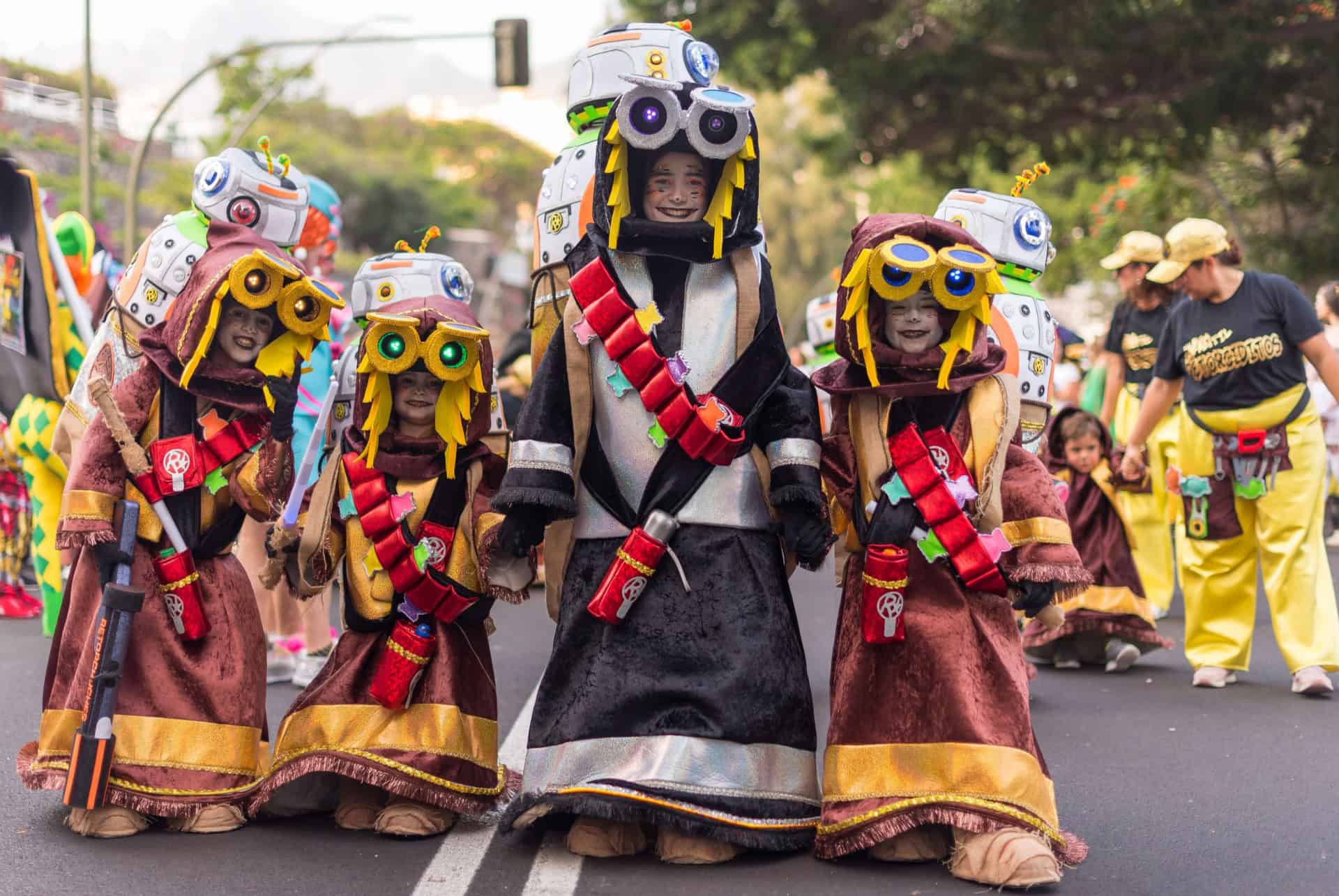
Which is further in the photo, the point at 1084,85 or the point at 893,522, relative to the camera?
the point at 1084,85

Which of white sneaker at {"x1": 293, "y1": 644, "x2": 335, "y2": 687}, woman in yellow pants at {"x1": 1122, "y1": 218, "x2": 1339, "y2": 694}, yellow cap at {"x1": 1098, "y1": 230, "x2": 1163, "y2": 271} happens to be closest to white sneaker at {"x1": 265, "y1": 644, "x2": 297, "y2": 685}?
white sneaker at {"x1": 293, "y1": 644, "x2": 335, "y2": 687}

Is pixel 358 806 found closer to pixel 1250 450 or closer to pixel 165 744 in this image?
Result: pixel 165 744

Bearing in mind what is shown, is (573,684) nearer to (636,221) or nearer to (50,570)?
(636,221)

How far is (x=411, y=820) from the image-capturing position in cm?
564

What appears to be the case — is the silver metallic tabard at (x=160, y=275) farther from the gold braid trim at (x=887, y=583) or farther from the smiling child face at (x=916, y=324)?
the gold braid trim at (x=887, y=583)

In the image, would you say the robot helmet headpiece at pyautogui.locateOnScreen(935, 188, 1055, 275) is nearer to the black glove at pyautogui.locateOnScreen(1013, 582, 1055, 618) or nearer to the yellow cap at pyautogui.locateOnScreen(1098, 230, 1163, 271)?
the black glove at pyautogui.locateOnScreen(1013, 582, 1055, 618)

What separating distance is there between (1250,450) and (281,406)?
16.5 ft

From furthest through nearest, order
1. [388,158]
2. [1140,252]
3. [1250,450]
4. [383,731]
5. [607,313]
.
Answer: [388,158] → [1140,252] → [1250,450] → [383,731] → [607,313]

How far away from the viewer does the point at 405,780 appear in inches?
222

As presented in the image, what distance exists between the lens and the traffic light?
22897mm

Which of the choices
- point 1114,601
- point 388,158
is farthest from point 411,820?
point 388,158

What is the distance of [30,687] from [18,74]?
4130 centimetres

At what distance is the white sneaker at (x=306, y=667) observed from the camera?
8.68 metres

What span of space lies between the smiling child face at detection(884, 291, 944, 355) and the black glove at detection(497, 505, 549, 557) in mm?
1270
